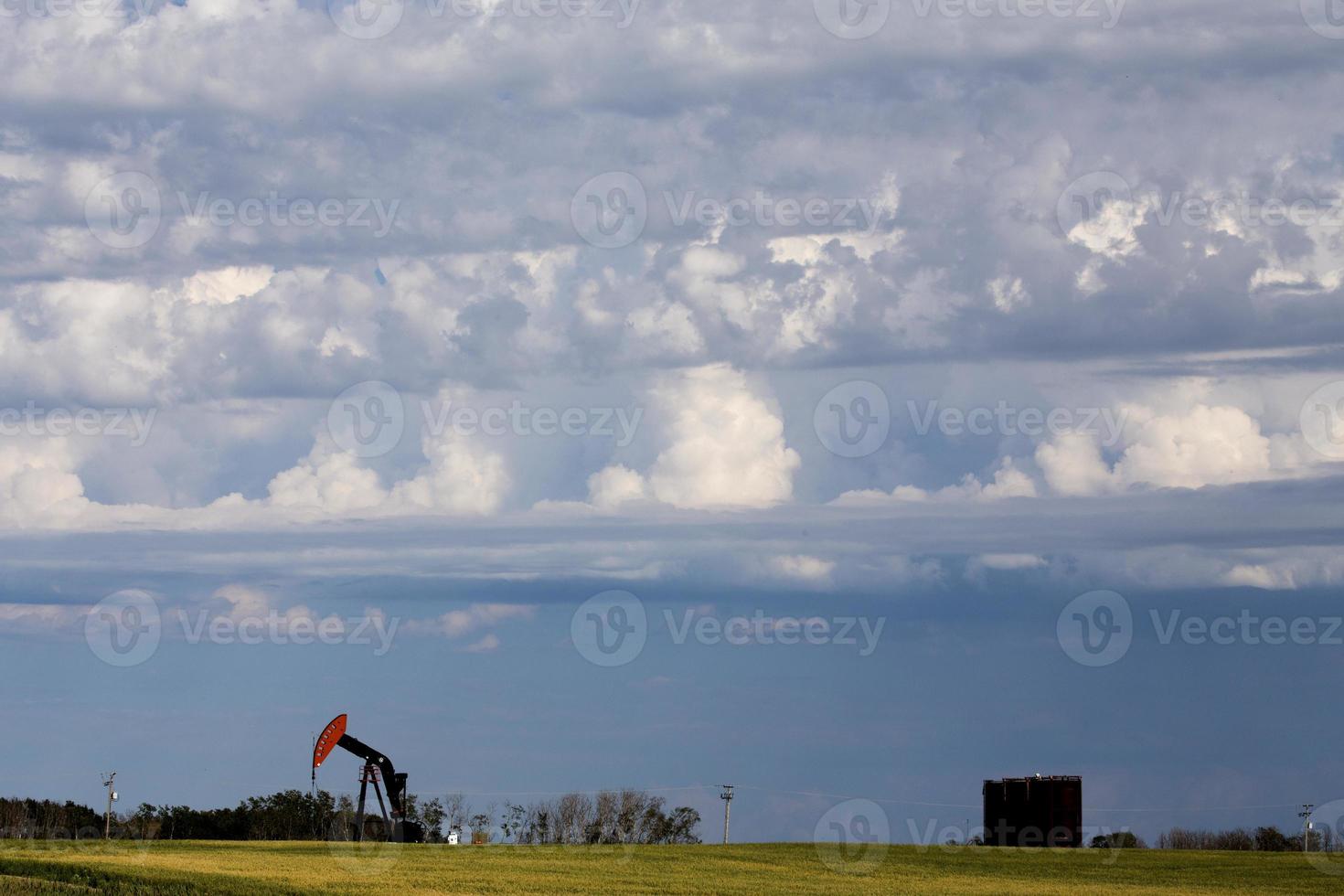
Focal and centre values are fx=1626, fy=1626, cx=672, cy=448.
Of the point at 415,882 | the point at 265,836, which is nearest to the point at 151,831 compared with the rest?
the point at 265,836

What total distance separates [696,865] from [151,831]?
88.9 metres

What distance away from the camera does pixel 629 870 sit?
71062 mm

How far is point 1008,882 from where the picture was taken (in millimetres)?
67438

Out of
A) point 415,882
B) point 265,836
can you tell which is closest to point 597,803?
point 265,836

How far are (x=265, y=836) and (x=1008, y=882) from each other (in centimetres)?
9979

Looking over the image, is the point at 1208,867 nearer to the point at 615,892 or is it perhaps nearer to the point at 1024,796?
the point at 1024,796

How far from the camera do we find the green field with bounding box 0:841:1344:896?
60.7m

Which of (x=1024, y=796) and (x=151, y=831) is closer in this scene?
(x=1024, y=796)

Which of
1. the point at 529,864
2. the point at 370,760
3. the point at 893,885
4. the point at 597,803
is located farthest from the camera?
the point at 597,803

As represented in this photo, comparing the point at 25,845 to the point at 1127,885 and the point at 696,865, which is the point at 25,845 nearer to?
the point at 696,865

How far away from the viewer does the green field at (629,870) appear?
199ft

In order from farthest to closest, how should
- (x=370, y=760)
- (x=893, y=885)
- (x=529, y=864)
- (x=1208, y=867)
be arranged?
(x=370, y=760)
(x=1208, y=867)
(x=529, y=864)
(x=893, y=885)

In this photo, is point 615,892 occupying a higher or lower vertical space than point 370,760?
lower

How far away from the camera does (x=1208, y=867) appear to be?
7794cm
